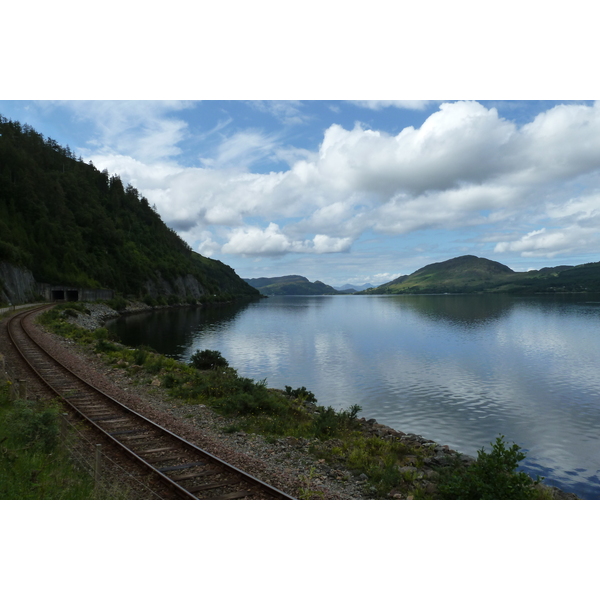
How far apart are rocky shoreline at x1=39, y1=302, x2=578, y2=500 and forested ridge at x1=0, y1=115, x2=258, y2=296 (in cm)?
7075

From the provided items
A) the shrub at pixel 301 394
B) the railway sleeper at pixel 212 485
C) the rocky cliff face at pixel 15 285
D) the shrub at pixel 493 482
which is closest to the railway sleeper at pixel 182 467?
the railway sleeper at pixel 212 485

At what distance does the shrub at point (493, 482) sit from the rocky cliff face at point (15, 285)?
79.9 meters

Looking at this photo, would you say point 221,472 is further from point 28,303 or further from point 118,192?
point 118,192

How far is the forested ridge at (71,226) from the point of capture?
95.4 metres

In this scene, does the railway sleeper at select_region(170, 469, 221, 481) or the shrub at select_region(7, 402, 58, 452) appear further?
the shrub at select_region(7, 402, 58, 452)

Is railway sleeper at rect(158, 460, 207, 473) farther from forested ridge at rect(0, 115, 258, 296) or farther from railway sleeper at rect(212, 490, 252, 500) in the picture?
forested ridge at rect(0, 115, 258, 296)

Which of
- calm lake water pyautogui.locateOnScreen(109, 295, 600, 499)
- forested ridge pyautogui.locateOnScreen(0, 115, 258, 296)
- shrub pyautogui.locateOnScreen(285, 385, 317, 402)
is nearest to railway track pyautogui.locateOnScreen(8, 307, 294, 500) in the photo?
shrub pyautogui.locateOnScreen(285, 385, 317, 402)

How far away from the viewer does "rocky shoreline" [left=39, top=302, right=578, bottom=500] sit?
11750 mm

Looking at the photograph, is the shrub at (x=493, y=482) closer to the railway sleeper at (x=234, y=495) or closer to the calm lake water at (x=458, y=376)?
the railway sleeper at (x=234, y=495)

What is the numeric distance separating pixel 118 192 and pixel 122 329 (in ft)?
450

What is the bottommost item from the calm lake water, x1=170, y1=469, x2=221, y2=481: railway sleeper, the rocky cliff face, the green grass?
the calm lake water

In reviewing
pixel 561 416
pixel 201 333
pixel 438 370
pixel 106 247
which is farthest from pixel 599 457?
pixel 106 247

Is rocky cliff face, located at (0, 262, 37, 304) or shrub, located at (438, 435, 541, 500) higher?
rocky cliff face, located at (0, 262, 37, 304)

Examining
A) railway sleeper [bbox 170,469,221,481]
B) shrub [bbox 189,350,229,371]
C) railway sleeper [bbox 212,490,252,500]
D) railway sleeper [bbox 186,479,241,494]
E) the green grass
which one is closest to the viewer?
the green grass
